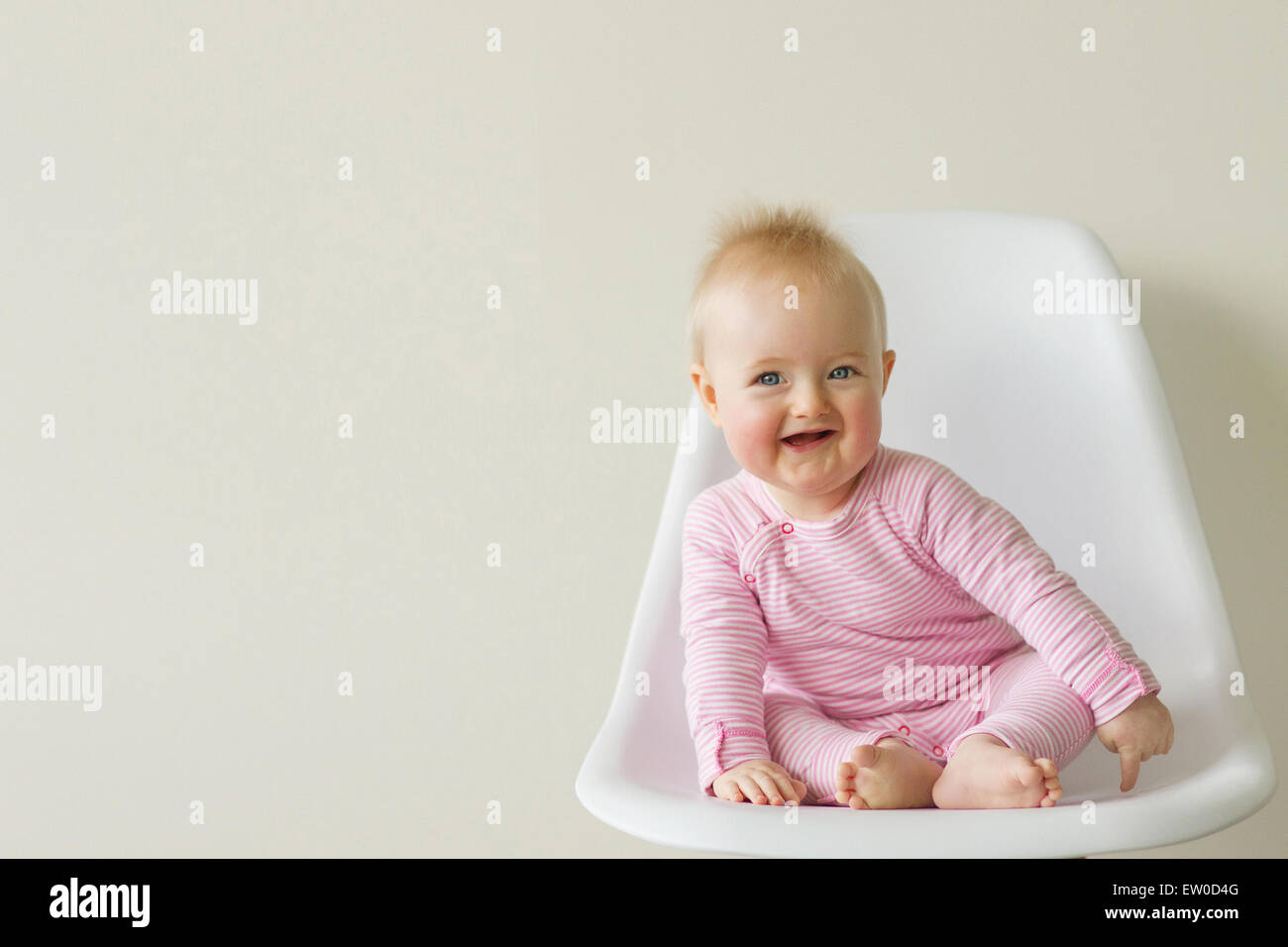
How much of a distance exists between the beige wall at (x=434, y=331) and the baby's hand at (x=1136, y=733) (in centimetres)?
64

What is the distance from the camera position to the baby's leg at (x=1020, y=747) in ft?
2.85

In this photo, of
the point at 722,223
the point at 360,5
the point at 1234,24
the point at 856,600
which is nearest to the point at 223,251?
the point at 360,5

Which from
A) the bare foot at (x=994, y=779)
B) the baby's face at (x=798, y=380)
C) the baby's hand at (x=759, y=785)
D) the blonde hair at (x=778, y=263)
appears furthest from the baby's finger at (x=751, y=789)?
the blonde hair at (x=778, y=263)

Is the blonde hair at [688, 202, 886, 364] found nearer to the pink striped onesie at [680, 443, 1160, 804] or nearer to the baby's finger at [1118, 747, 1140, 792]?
the pink striped onesie at [680, 443, 1160, 804]

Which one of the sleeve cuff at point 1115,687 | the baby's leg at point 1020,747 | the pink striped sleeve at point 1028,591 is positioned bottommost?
the baby's leg at point 1020,747

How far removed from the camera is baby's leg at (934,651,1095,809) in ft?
2.85

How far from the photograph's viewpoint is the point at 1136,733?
0.97m

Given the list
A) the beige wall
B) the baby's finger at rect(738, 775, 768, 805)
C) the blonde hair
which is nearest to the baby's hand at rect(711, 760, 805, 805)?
the baby's finger at rect(738, 775, 768, 805)

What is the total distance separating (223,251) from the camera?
1615 mm

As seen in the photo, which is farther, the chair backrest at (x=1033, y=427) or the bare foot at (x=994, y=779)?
the chair backrest at (x=1033, y=427)

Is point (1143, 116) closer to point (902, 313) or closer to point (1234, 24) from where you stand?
point (1234, 24)

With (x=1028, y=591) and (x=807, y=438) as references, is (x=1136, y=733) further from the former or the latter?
(x=807, y=438)

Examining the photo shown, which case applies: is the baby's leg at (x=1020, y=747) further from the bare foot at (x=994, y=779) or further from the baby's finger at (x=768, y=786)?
the baby's finger at (x=768, y=786)

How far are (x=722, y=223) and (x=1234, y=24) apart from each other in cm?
78
